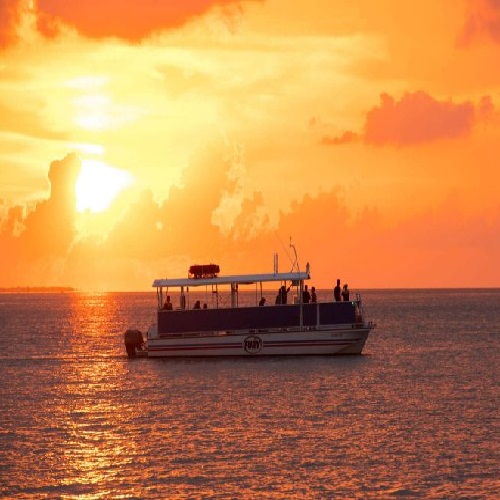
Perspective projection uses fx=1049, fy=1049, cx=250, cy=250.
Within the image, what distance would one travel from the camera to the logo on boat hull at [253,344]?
→ 70938mm

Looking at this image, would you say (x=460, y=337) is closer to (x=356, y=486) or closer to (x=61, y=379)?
(x=61, y=379)

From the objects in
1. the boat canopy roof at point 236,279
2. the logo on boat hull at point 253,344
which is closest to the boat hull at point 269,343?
the logo on boat hull at point 253,344

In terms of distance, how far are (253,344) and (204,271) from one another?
20.2 ft

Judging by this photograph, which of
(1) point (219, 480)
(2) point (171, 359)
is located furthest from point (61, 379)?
(1) point (219, 480)

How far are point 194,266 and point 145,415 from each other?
969 inches

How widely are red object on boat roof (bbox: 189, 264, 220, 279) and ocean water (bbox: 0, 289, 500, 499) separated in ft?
19.4

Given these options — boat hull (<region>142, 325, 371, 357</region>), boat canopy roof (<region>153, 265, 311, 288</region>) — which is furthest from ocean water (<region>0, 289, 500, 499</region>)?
boat canopy roof (<region>153, 265, 311, 288</region>)

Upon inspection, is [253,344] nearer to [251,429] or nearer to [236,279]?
[236,279]

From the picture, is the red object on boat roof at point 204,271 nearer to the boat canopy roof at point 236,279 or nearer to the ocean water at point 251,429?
the boat canopy roof at point 236,279

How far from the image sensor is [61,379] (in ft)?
220

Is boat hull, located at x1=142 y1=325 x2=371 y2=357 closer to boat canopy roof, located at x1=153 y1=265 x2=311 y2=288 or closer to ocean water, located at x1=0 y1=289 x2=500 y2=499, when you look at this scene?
ocean water, located at x1=0 y1=289 x2=500 y2=499

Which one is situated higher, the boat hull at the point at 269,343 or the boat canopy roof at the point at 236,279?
the boat canopy roof at the point at 236,279

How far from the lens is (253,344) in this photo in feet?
233

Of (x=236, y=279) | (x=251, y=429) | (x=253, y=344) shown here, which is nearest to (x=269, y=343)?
(x=253, y=344)
